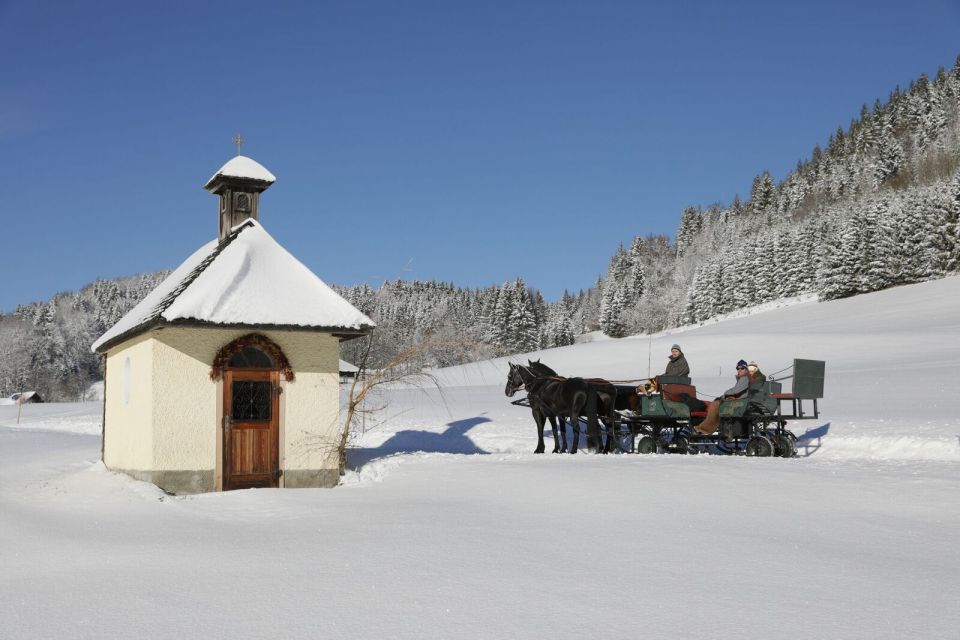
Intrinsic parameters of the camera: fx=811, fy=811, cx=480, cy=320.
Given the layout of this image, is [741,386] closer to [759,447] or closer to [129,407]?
[759,447]

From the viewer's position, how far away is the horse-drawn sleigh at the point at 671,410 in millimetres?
15531

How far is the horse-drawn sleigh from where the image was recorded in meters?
15.5

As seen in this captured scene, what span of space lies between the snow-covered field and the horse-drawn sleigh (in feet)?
5.49

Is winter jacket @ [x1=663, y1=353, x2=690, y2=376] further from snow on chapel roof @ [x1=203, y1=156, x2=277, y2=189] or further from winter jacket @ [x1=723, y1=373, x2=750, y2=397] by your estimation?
snow on chapel roof @ [x1=203, y1=156, x2=277, y2=189]

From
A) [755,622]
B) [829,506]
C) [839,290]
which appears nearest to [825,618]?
[755,622]

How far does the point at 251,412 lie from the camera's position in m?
14.4

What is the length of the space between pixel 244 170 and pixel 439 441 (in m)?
11.2

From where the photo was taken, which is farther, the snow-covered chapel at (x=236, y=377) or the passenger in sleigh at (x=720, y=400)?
the passenger in sleigh at (x=720, y=400)

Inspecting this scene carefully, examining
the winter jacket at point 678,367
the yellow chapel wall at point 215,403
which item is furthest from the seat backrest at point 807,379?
the yellow chapel wall at point 215,403

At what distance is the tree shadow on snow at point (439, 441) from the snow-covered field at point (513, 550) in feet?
21.9

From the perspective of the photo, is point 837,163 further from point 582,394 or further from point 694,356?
point 582,394

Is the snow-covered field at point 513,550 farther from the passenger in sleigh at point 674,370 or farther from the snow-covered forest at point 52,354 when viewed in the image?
the snow-covered forest at point 52,354

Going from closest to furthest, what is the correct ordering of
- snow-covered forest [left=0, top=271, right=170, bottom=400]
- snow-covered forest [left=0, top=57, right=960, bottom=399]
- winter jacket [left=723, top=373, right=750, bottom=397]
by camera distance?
winter jacket [left=723, top=373, right=750, bottom=397] → snow-covered forest [left=0, top=57, right=960, bottom=399] → snow-covered forest [left=0, top=271, right=170, bottom=400]

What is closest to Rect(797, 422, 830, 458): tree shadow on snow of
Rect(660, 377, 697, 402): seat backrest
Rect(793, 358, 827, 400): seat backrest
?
Rect(793, 358, 827, 400): seat backrest
